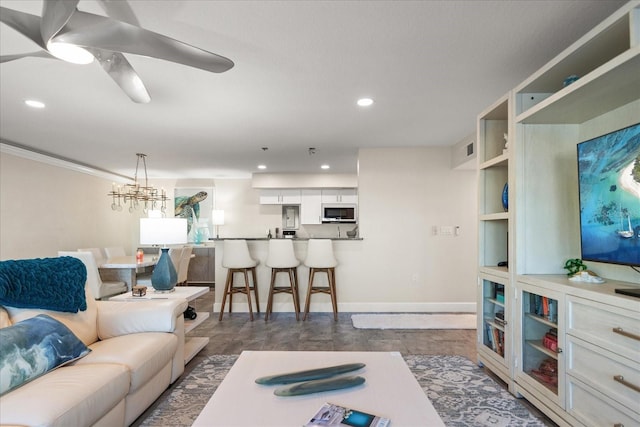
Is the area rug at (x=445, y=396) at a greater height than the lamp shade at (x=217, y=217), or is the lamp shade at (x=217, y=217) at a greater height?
the lamp shade at (x=217, y=217)

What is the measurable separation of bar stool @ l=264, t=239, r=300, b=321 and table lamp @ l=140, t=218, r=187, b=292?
1539mm

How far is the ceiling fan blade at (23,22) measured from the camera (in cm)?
134

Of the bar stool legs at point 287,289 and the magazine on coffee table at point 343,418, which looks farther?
the bar stool legs at point 287,289

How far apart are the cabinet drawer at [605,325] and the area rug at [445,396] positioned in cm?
66

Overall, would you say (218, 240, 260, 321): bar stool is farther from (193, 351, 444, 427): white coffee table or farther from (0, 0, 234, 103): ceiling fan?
(0, 0, 234, 103): ceiling fan

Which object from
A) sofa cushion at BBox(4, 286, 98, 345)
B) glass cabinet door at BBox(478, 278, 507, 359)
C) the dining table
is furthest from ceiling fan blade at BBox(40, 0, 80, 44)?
the dining table

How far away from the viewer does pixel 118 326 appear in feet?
7.50

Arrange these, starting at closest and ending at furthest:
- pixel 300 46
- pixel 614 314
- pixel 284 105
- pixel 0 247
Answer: pixel 614 314 < pixel 300 46 < pixel 284 105 < pixel 0 247

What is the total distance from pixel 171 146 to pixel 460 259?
170 inches

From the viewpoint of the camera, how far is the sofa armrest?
2.28 m

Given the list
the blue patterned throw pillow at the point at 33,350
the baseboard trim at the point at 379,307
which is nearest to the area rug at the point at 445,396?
the blue patterned throw pillow at the point at 33,350

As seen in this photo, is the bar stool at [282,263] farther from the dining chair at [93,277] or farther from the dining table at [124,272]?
the dining chair at [93,277]

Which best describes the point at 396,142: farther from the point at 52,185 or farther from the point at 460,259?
the point at 52,185

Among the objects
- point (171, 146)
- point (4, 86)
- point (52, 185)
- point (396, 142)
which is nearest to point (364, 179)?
point (396, 142)
